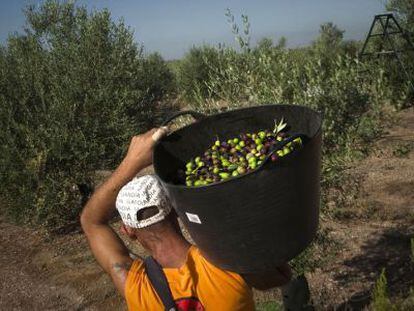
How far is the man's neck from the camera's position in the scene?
Result: 2.62 m

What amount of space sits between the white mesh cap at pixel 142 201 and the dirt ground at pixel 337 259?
360 cm

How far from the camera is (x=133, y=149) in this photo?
263 centimetres

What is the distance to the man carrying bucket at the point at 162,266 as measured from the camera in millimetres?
2482

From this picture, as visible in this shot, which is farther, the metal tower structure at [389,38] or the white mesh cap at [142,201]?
the metal tower structure at [389,38]

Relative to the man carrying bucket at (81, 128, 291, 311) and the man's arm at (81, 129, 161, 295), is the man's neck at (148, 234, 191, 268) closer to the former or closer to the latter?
the man carrying bucket at (81, 128, 291, 311)

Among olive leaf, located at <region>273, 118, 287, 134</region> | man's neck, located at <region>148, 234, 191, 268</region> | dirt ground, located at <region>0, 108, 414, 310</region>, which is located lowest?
dirt ground, located at <region>0, 108, 414, 310</region>

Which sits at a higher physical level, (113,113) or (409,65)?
(113,113)

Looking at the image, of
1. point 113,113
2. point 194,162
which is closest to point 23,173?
point 113,113

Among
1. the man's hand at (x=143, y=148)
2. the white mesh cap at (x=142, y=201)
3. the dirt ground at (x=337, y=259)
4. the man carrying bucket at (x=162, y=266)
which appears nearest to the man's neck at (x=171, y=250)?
the man carrying bucket at (x=162, y=266)

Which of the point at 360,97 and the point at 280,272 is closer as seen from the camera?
the point at 280,272

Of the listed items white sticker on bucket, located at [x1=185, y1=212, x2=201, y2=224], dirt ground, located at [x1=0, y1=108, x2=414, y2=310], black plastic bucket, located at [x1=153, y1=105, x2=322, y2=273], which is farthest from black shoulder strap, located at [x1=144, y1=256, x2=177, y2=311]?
dirt ground, located at [x1=0, y1=108, x2=414, y2=310]

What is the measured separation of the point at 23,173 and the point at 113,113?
9.26ft

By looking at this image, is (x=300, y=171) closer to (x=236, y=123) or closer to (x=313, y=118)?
(x=313, y=118)

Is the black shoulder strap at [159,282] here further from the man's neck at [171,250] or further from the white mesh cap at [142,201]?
the white mesh cap at [142,201]
